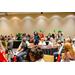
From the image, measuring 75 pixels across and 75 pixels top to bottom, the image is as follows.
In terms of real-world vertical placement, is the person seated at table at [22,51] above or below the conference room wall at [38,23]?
below

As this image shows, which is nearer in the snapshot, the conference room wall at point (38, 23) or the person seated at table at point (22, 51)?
the person seated at table at point (22, 51)

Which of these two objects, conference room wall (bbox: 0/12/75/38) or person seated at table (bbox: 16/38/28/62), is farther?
conference room wall (bbox: 0/12/75/38)

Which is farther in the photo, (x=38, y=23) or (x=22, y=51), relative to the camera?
(x=38, y=23)

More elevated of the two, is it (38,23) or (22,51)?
(38,23)

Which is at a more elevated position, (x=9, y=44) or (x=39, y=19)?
(x=39, y=19)

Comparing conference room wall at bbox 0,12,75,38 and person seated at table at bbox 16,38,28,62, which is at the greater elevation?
conference room wall at bbox 0,12,75,38
